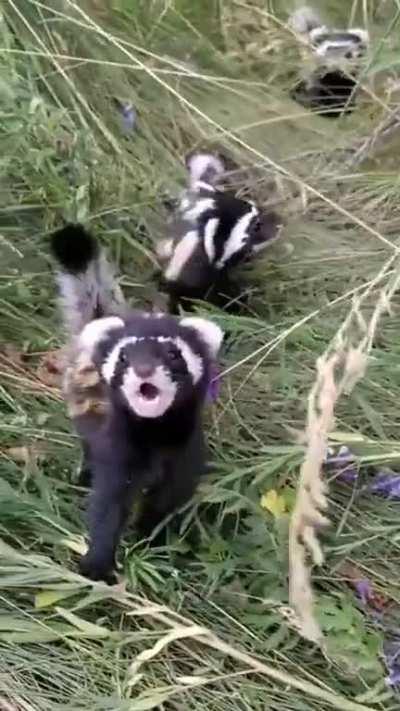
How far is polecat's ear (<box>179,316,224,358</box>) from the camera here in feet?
7.04

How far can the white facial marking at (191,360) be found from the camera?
6.78 feet

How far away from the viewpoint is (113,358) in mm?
2070

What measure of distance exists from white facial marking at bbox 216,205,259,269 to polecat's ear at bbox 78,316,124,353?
2.03ft

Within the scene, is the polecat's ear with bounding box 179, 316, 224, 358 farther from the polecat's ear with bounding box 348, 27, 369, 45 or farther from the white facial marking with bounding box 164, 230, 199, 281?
the polecat's ear with bounding box 348, 27, 369, 45

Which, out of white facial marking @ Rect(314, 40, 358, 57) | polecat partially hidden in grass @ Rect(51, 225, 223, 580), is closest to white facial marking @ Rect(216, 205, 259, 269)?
polecat partially hidden in grass @ Rect(51, 225, 223, 580)

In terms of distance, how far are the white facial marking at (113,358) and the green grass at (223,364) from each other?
27 cm

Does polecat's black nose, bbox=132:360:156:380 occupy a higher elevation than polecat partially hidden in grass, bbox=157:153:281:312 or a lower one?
higher

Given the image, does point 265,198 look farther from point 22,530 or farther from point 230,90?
point 22,530

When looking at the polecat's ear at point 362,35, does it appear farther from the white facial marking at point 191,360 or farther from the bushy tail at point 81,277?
the white facial marking at point 191,360

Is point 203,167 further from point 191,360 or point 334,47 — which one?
point 191,360

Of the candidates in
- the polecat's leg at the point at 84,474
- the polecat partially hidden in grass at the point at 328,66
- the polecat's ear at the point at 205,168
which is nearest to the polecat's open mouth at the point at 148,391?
the polecat's leg at the point at 84,474

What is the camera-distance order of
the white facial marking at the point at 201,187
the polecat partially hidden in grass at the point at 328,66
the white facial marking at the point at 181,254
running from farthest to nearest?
1. the polecat partially hidden in grass at the point at 328,66
2. the white facial marking at the point at 201,187
3. the white facial marking at the point at 181,254

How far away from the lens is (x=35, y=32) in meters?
3.02

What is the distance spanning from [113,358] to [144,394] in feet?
0.29
